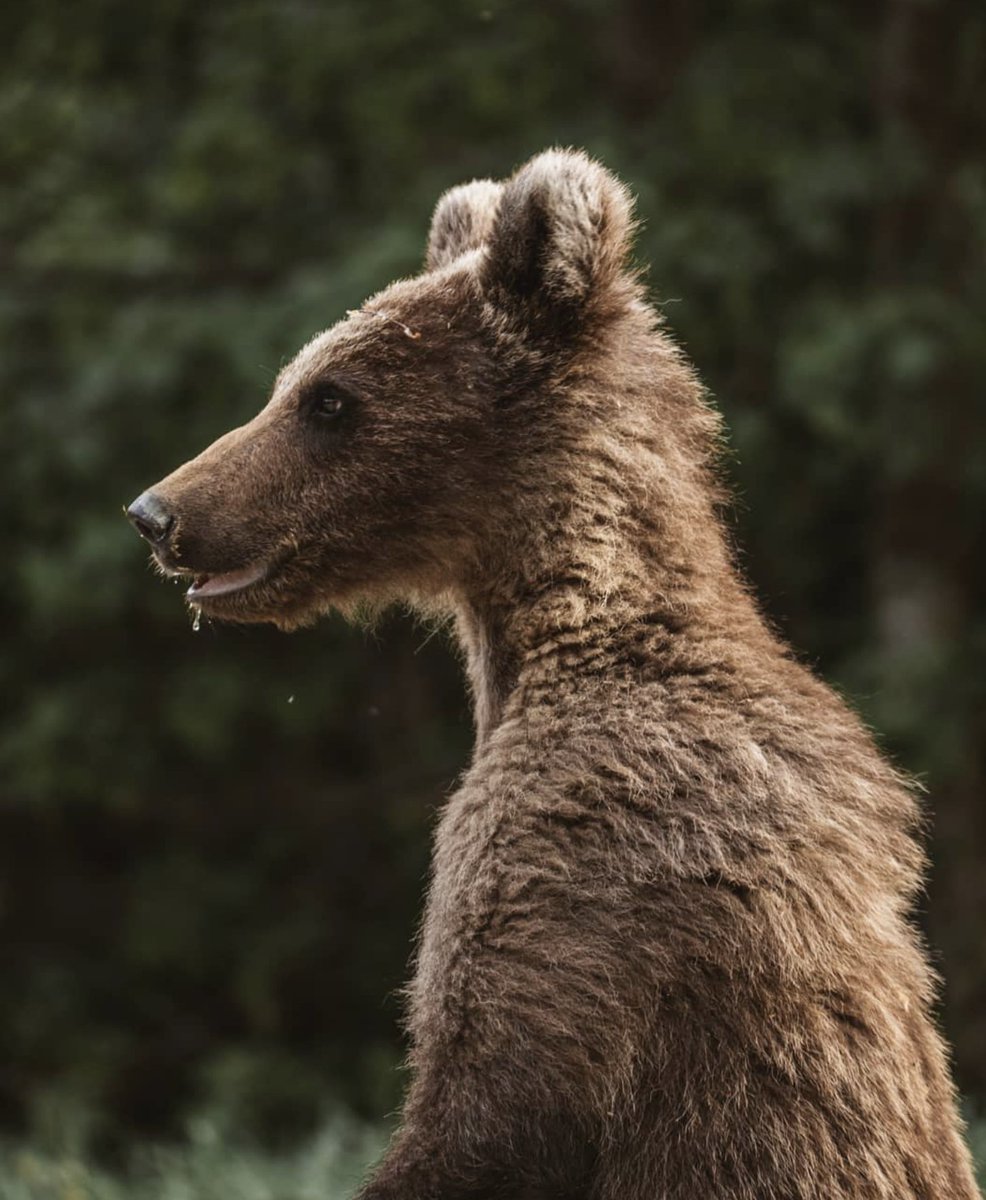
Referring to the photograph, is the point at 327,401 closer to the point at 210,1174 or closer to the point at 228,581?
the point at 228,581

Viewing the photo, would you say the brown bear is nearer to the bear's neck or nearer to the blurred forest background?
the bear's neck

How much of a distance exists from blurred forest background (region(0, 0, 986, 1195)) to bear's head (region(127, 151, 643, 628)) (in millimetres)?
4226

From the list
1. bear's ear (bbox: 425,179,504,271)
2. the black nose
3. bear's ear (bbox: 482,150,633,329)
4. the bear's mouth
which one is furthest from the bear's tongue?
bear's ear (bbox: 425,179,504,271)

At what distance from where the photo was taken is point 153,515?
13.0 ft

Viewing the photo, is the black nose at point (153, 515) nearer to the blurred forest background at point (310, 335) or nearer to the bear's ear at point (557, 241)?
the bear's ear at point (557, 241)

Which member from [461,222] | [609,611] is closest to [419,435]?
[609,611]

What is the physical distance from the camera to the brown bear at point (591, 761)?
10.9 feet

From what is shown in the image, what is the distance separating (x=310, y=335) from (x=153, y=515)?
460 centimetres

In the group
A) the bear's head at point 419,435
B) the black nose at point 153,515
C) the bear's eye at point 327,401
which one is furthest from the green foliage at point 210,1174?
the bear's eye at point 327,401

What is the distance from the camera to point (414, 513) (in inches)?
158

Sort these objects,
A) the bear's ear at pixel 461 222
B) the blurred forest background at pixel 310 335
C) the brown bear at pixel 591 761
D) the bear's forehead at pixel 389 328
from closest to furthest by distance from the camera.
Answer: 1. the brown bear at pixel 591 761
2. the bear's forehead at pixel 389 328
3. the bear's ear at pixel 461 222
4. the blurred forest background at pixel 310 335

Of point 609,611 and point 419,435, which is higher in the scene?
point 419,435

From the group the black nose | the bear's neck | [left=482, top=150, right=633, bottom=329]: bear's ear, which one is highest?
[left=482, top=150, right=633, bottom=329]: bear's ear

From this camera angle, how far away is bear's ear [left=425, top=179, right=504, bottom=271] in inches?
177
